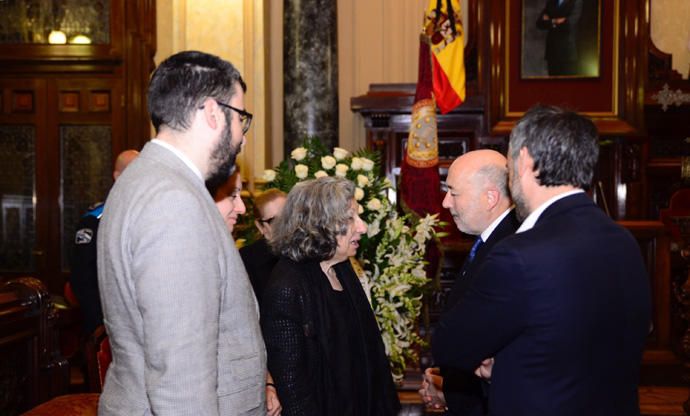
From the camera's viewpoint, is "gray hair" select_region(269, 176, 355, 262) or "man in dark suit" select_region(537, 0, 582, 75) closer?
"gray hair" select_region(269, 176, 355, 262)

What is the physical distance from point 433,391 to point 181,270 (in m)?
1.45

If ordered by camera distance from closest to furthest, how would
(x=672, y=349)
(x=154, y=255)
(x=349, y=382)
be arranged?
(x=154, y=255) < (x=349, y=382) < (x=672, y=349)

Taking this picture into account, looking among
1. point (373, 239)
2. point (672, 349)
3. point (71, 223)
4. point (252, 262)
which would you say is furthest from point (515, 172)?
point (71, 223)

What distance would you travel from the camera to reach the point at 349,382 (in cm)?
291

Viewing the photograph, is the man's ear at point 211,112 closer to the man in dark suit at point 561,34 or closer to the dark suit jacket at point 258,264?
the dark suit jacket at point 258,264

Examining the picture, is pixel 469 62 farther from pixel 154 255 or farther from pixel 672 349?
pixel 154 255

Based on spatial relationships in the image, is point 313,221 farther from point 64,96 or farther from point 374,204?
point 64,96

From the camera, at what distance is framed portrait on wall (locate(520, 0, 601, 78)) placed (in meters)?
8.43

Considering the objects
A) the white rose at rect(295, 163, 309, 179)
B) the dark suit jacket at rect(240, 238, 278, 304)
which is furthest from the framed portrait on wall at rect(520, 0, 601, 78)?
the dark suit jacket at rect(240, 238, 278, 304)

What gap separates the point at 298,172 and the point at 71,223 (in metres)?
3.61

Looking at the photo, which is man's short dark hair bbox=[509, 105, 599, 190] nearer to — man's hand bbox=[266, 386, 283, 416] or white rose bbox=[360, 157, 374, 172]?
man's hand bbox=[266, 386, 283, 416]

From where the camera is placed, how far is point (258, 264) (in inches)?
156

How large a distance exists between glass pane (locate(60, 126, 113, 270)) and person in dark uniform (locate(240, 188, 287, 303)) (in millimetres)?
3698

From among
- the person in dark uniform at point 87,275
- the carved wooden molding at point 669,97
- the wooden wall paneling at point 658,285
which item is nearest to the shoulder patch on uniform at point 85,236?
the person in dark uniform at point 87,275
